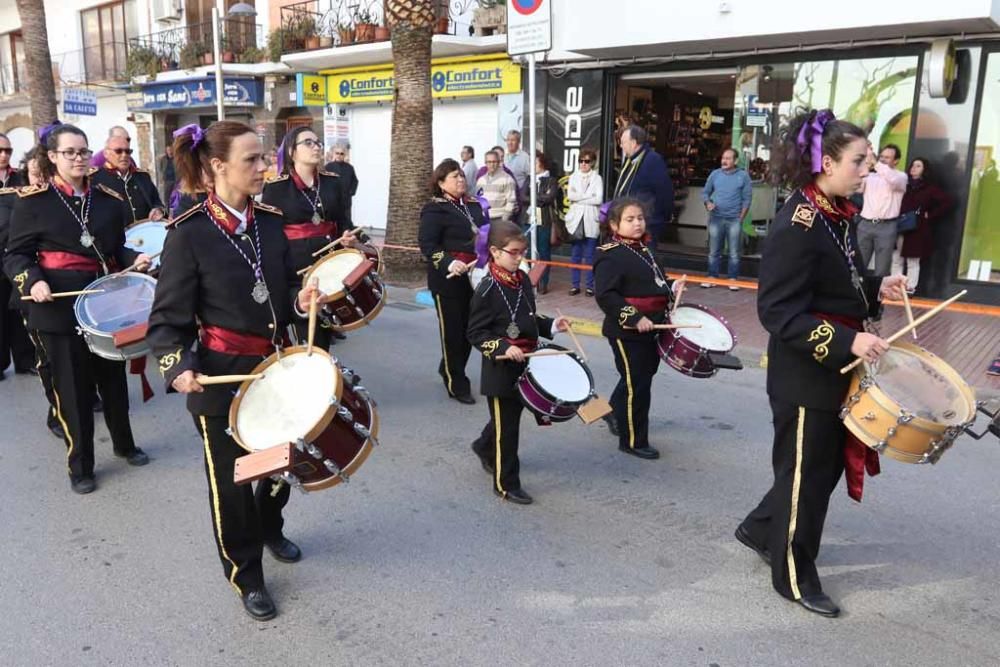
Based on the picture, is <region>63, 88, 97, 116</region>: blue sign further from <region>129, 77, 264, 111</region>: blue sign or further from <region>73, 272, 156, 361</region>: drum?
<region>73, 272, 156, 361</region>: drum

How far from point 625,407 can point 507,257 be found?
54.9 inches

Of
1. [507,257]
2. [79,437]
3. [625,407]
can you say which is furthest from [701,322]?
[79,437]

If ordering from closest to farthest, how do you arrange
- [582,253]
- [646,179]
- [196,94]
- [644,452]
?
1. [644,452]
2. [646,179]
3. [582,253]
4. [196,94]

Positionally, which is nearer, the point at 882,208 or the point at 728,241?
the point at 882,208

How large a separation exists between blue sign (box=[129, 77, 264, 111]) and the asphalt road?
15499 mm

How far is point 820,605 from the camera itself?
3.44 m

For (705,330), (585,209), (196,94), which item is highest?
(196,94)

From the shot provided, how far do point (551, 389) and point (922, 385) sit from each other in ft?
5.74

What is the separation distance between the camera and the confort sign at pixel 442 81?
1511cm

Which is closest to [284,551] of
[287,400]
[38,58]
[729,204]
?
[287,400]

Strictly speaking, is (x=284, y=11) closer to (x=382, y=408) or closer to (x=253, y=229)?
(x=382, y=408)

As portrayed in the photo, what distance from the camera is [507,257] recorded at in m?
4.48

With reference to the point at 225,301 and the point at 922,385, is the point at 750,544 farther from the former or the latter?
the point at 225,301

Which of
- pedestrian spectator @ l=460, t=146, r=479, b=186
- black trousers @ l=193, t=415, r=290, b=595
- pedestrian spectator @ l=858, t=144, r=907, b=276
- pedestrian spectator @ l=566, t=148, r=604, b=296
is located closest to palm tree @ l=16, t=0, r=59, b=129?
pedestrian spectator @ l=460, t=146, r=479, b=186
